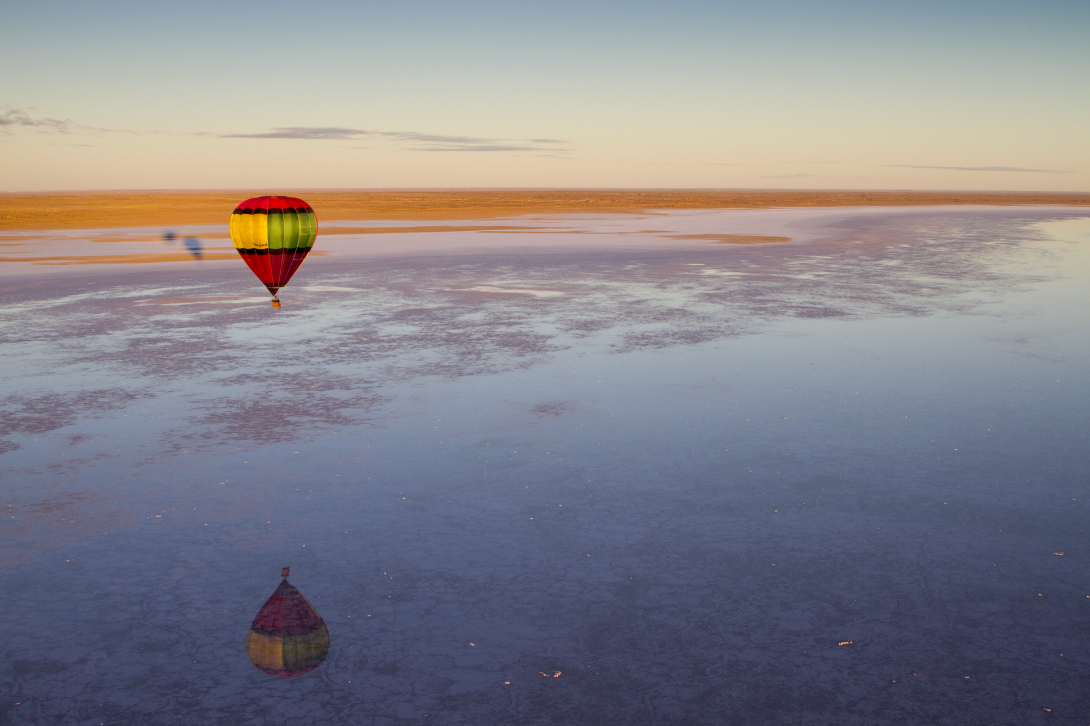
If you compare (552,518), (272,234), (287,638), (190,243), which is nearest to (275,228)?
(272,234)

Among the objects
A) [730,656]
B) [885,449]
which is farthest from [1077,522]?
[730,656]

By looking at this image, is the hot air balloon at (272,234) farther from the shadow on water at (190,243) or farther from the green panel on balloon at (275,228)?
the shadow on water at (190,243)

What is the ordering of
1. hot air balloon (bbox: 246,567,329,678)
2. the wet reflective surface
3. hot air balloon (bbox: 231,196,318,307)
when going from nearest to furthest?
the wet reflective surface → hot air balloon (bbox: 246,567,329,678) → hot air balloon (bbox: 231,196,318,307)

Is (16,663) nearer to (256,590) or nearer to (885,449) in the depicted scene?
(256,590)

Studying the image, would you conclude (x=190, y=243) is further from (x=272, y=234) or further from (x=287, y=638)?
(x=287, y=638)

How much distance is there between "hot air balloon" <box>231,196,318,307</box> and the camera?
1603 centimetres

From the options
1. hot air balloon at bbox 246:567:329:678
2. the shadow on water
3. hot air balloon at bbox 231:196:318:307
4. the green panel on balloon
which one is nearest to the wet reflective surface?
hot air balloon at bbox 246:567:329:678

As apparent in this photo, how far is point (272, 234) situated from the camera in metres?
16.1

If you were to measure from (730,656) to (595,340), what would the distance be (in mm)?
9809

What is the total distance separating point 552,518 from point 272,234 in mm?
10762

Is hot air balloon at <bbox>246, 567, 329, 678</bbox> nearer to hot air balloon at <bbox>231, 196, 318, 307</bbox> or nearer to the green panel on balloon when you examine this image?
hot air balloon at <bbox>231, 196, 318, 307</bbox>

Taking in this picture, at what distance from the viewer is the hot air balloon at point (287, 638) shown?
5098 millimetres

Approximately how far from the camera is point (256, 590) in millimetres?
5941

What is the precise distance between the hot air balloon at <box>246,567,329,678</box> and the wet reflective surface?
2.9 inches
